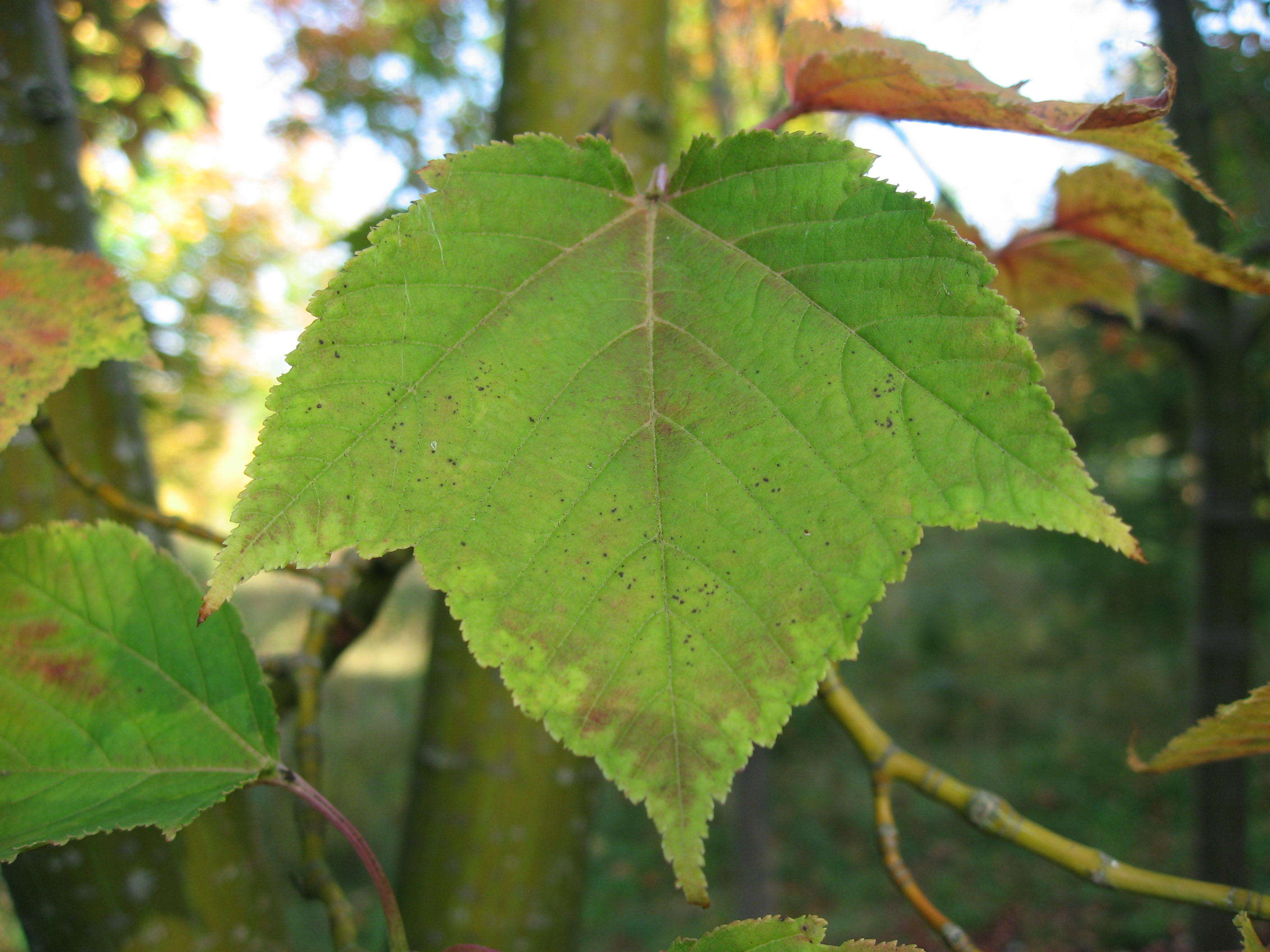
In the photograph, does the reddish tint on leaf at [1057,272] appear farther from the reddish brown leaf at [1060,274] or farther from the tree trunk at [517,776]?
the tree trunk at [517,776]

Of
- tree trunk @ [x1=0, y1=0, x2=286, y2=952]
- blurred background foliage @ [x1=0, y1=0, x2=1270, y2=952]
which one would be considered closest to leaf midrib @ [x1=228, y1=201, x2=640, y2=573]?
tree trunk @ [x1=0, y1=0, x2=286, y2=952]

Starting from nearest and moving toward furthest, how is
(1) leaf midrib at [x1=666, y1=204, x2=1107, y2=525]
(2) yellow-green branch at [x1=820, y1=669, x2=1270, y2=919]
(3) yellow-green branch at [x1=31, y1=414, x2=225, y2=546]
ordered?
(1) leaf midrib at [x1=666, y1=204, x2=1107, y2=525] < (2) yellow-green branch at [x1=820, y1=669, x2=1270, y2=919] < (3) yellow-green branch at [x1=31, y1=414, x2=225, y2=546]

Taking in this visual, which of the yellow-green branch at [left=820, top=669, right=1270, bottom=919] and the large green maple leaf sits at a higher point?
the large green maple leaf

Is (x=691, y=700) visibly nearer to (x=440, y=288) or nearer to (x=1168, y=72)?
(x=440, y=288)

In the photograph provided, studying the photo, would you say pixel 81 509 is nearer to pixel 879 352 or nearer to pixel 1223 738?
pixel 879 352

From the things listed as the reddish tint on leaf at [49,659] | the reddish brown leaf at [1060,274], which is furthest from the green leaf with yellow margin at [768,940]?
the reddish brown leaf at [1060,274]

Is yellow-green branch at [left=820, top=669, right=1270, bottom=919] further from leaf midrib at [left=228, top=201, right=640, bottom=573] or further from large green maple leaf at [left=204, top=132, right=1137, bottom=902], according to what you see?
leaf midrib at [left=228, top=201, right=640, bottom=573]

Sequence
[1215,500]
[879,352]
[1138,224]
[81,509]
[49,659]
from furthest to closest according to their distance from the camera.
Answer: [1215,500]
[81,509]
[1138,224]
[49,659]
[879,352]

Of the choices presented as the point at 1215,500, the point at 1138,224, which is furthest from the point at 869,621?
the point at 1138,224
